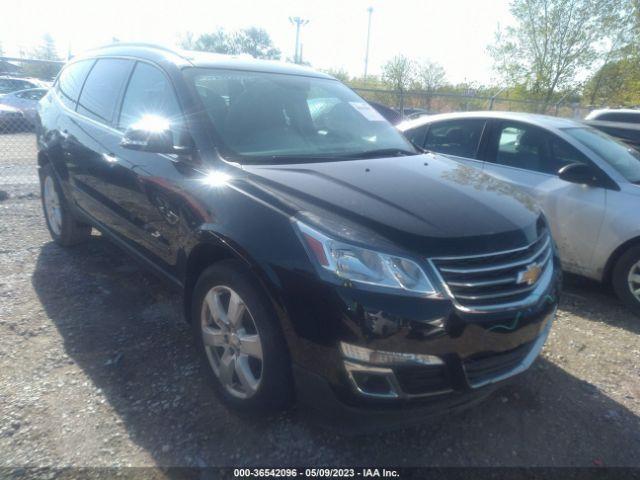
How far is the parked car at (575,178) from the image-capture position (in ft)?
12.9

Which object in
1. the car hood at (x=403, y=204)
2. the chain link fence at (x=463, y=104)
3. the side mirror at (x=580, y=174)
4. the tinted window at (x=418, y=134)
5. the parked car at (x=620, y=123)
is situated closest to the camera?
the car hood at (x=403, y=204)

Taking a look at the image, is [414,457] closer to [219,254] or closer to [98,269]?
[219,254]

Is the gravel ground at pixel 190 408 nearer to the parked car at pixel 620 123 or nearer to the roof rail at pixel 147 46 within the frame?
the roof rail at pixel 147 46

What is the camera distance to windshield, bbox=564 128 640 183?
13.7 ft

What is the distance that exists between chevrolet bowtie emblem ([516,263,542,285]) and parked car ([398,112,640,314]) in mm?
2031

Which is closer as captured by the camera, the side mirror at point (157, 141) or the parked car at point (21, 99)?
the side mirror at point (157, 141)

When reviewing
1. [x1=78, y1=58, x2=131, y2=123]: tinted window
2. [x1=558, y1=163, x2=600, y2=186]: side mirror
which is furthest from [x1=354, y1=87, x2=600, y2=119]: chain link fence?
[x1=78, y1=58, x2=131, y2=123]: tinted window

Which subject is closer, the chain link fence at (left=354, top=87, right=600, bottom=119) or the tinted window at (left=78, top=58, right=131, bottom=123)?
the tinted window at (left=78, top=58, right=131, bottom=123)

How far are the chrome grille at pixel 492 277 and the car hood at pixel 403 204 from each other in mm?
48

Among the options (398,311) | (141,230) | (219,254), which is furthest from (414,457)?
(141,230)

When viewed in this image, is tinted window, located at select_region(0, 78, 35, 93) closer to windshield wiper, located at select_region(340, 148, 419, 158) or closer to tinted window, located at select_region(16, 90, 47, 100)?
tinted window, located at select_region(16, 90, 47, 100)

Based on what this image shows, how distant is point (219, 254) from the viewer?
8.21 feet

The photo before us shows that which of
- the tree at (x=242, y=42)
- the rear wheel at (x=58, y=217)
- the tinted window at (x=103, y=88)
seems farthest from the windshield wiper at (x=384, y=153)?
the tree at (x=242, y=42)

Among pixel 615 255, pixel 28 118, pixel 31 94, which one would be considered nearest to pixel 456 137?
pixel 615 255
